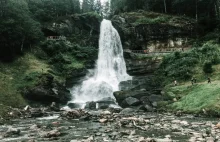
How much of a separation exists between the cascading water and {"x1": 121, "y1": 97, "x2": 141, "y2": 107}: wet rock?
23.4 ft

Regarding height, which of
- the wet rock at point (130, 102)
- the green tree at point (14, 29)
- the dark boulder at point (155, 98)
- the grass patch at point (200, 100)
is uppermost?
the green tree at point (14, 29)

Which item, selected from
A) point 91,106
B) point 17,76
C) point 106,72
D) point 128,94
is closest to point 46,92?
point 17,76

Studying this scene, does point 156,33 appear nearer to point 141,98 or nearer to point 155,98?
point 141,98

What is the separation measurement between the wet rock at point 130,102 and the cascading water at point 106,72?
23.4ft

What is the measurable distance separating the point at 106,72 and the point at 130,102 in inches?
703

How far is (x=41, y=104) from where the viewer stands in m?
32.5

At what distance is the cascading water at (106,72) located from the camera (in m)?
38.3

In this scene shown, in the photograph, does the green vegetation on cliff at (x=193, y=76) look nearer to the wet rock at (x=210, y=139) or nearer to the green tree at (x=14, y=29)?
the wet rock at (x=210, y=139)

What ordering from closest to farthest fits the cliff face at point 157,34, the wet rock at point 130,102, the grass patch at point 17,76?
the wet rock at point 130,102
the grass patch at point 17,76
the cliff face at point 157,34

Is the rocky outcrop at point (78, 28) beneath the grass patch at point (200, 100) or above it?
above

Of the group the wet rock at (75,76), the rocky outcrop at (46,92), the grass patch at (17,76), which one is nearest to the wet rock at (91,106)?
the rocky outcrop at (46,92)

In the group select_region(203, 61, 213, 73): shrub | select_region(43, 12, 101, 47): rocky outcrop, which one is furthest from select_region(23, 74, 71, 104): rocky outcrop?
select_region(203, 61, 213, 73): shrub

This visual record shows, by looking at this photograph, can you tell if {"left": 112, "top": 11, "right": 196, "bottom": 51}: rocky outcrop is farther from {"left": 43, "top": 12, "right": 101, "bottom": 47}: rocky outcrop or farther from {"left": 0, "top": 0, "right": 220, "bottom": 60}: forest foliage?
{"left": 43, "top": 12, "right": 101, "bottom": 47}: rocky outcrop

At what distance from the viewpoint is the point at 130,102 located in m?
29.6
